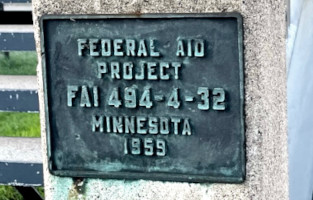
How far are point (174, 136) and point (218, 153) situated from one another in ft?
0.55

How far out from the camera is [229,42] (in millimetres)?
2674

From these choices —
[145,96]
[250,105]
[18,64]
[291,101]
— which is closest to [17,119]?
[18,64]

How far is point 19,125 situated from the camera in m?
6.34

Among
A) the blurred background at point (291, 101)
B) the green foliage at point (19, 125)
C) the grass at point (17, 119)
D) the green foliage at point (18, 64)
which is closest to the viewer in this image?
the blurred background at point (291, 101)

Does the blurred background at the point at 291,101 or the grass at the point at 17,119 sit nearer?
the blurred background at the point at 291,101

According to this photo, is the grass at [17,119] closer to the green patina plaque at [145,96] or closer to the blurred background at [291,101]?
the blurred background at [291,101]

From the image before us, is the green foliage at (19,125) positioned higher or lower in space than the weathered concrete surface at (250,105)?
lower

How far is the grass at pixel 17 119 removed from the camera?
5246mm

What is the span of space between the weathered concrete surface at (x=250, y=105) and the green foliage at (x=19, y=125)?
2.85m

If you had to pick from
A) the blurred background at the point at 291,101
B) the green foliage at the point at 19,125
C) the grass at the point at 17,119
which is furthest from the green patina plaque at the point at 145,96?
the green foliage at the point at 19,125

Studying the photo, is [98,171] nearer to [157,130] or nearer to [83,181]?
[83,181]

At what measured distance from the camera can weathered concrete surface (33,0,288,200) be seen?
2674 millimetres

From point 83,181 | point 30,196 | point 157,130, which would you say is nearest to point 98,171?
point 83,181

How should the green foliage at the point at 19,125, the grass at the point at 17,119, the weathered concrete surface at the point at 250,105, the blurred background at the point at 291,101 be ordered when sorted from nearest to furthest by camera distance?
1. the weathered concrete surface at the point at 250,105
2. the blurred background at the point at 291,101
3. the grass at the point at 17,119
4. the green foliage at the point at 19,125
